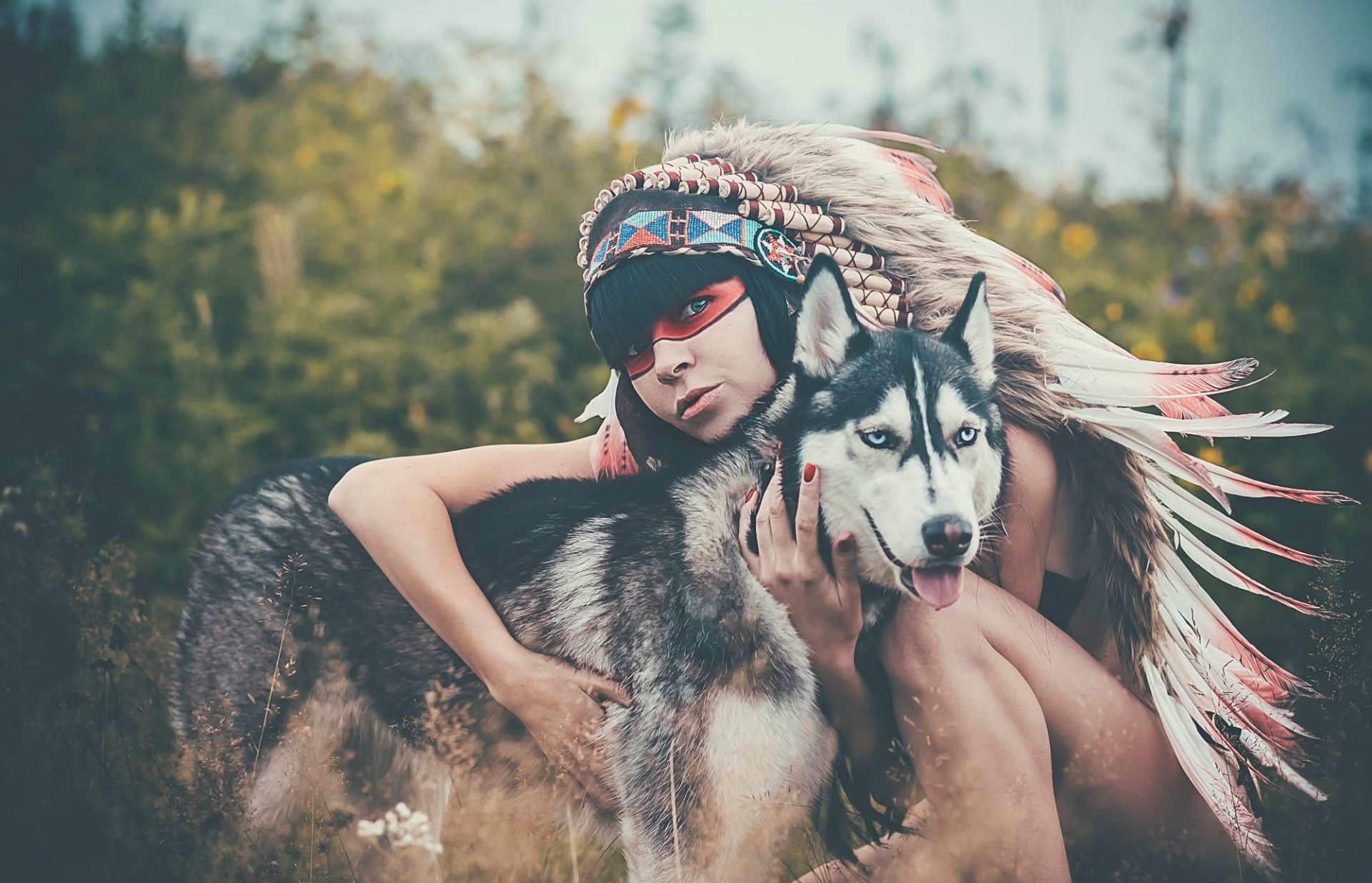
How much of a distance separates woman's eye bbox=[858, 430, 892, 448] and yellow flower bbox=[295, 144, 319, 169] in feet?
16.0

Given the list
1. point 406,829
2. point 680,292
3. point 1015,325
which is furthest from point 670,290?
point 406,829

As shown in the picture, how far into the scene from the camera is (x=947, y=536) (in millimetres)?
1688

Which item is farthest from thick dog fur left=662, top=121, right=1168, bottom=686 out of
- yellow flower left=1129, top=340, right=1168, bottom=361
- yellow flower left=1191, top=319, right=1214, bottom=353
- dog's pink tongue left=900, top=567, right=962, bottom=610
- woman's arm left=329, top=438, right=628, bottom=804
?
yellow flower left=1191, top=319, right=1214, bottom=353

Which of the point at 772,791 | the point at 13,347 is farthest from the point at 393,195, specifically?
the point at 772,791

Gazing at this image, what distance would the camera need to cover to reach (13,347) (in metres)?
4.15

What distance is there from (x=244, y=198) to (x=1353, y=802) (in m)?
5.62

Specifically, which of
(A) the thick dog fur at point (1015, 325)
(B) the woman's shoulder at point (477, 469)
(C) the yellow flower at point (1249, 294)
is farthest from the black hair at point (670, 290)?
(C) the yellow flower at point (1249, 294)

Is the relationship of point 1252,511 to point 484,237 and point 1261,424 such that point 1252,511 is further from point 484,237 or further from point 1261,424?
point 484,237

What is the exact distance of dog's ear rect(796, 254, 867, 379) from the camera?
1920mm

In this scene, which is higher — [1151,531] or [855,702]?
[1151,531]

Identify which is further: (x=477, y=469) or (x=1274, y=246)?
(x=1274, y=246)

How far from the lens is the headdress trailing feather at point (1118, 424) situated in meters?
2.13

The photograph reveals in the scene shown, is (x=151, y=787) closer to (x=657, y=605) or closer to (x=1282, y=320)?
(x=657, y=605)

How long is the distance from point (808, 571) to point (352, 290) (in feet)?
12.0
